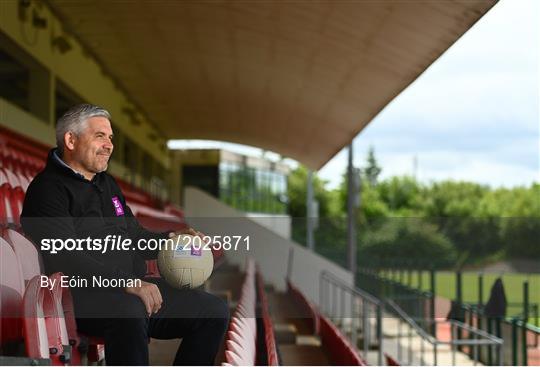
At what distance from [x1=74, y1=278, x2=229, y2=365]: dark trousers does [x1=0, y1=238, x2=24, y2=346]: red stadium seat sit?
0.59ft

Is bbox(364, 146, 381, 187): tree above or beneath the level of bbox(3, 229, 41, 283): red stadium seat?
above

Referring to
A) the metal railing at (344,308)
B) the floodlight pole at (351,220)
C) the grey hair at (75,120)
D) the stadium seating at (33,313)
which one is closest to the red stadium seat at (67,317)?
the stadium seating at (33,313)

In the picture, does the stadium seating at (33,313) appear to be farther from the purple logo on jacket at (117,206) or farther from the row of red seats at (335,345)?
the row of red seats at (335,345)

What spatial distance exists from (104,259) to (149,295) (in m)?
0.18

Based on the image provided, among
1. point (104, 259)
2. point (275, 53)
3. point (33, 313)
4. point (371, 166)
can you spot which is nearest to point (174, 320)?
point (104, 259)

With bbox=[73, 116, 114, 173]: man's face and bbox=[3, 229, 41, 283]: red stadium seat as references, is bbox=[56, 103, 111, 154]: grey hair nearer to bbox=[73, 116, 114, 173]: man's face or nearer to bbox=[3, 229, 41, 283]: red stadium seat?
bbox=[73, 116, 114, 173]: man's face

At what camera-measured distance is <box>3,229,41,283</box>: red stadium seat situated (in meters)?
2.65

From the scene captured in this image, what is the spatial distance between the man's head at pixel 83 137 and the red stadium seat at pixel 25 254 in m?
0.27

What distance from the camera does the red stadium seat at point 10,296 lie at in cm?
248

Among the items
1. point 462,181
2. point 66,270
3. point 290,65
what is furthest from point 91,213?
point 462,181

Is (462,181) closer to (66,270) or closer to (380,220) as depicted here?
(380,220)

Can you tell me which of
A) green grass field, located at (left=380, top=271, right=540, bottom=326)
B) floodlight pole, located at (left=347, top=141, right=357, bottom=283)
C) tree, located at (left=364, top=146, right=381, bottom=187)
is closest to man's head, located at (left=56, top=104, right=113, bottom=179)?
green grass field, located at (left=380, top=271, right=540, bottom=326)

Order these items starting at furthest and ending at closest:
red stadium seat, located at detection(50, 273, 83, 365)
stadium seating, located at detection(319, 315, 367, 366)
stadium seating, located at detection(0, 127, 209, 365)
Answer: stadium seating, located at detection(319, 315, 367, 366)
red stadium seat, located at detection(50, 273, 83, 365)
stadium seating, located at detection(0, 127, 209, 365)

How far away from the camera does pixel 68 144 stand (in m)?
2.72
